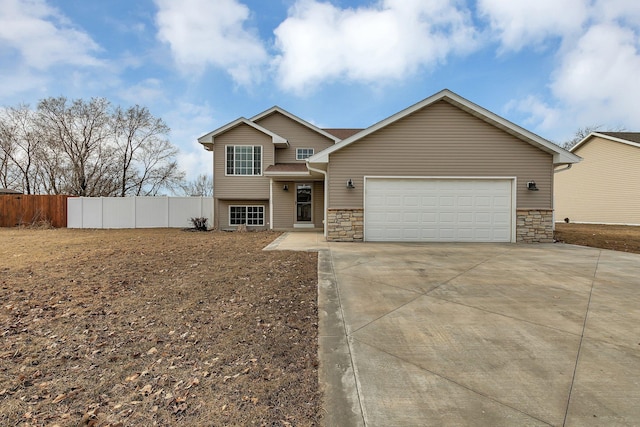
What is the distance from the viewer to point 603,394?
2.33 meters

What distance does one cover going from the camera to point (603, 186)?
20.9 metres

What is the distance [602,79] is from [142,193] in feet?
114

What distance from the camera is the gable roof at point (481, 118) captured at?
33.6 ft

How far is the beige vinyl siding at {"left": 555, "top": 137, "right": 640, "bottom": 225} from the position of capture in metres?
19.3

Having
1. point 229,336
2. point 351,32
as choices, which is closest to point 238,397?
point 229,336

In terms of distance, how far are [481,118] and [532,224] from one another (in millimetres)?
4114

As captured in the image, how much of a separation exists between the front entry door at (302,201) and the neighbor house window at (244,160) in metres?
2.28

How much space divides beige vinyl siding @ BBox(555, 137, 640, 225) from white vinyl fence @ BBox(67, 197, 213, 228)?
85.1 ft

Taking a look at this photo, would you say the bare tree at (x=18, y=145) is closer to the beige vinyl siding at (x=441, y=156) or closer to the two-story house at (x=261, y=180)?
the two-story house at (x=261, y=180)

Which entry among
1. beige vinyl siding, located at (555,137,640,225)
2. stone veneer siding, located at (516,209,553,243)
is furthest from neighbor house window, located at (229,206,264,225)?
beige vinyl siding, located at (555,137,640,225)

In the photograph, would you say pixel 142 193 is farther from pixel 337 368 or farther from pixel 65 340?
pixel 337 368

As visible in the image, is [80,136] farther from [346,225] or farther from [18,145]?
[346,225]

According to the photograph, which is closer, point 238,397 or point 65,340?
point 238,397

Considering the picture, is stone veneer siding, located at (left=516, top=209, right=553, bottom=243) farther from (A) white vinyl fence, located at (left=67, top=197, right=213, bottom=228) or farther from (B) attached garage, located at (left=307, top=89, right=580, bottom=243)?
(A) white vinyl fence, located at (left=67, top=197, right=213, bottom=228)
